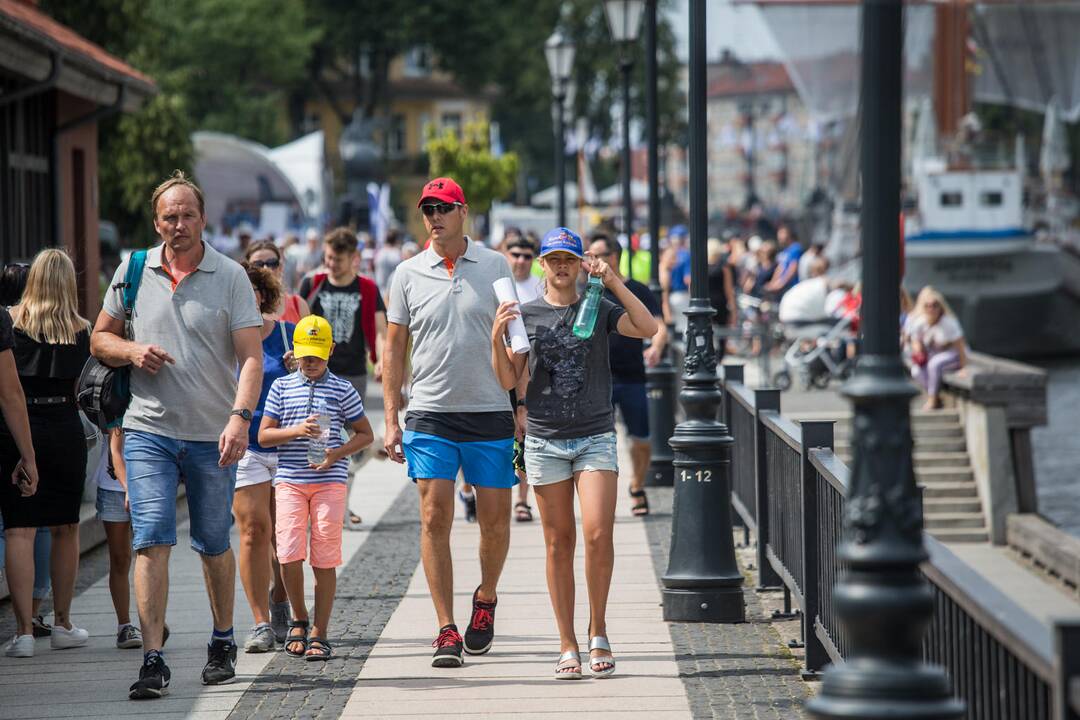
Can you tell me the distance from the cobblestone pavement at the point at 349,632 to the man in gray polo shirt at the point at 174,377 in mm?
403

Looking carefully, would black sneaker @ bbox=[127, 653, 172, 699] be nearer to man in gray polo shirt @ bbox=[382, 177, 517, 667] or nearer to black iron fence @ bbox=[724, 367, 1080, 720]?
man in gray polo shirt @ bbox=[382, 177, 517, 667]

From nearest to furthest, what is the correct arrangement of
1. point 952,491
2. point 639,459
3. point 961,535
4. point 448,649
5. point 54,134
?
point 448,649 → point 639,459 → point 54,134 → point 961,535 → point 952,491

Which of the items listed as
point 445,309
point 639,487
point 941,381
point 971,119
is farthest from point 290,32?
point 445,309

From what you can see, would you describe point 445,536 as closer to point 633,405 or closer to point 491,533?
point 491,533

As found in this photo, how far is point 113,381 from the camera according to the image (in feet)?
22.4

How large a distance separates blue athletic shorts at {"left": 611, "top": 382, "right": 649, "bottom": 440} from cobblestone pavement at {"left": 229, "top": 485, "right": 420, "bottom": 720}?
159 centimetres

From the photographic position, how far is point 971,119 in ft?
188

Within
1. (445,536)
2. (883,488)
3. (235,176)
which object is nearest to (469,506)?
(445,536)

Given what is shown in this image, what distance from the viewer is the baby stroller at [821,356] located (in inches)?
962

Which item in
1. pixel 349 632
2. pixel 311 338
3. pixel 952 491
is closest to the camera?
pixel 311 338

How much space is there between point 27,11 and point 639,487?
7494 mm

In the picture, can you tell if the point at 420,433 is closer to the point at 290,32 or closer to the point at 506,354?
the point at 506,354

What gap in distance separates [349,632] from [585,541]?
1655 millimetres

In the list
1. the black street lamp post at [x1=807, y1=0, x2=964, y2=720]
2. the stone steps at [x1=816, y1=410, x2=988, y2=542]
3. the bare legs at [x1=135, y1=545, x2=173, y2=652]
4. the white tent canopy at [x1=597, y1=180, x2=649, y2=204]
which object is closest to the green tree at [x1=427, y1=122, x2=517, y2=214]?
the white tent canopy at [x1=597, y1=180, x2=649, y2=204]
